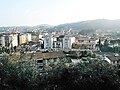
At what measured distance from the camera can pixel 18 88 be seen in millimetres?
7652

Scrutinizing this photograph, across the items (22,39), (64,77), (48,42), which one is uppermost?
(22,39)

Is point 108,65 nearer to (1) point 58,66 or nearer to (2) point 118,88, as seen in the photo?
(2) point 118,88

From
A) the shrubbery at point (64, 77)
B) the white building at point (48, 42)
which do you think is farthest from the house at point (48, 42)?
the shrubbery at point (64, 77)

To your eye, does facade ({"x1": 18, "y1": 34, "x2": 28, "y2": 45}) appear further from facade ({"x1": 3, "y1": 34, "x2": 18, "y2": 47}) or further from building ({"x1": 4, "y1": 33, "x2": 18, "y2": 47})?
building ({"x1": 4, "y1": 33, "x2": 18, "y2": 47})

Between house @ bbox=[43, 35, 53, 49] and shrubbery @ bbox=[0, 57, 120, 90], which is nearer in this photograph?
shrubbery @ bbox=[0, 57, 120, 90]

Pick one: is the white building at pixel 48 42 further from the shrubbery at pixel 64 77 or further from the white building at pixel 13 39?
the shrubbery at pixel 64 77

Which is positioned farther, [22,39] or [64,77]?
[22,39]

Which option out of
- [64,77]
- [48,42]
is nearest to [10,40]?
[48,42]

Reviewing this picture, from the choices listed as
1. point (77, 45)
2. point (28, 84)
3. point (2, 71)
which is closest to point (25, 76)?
point (28, 84)

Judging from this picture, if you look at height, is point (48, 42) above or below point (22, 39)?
below

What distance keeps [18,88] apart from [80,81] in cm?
176

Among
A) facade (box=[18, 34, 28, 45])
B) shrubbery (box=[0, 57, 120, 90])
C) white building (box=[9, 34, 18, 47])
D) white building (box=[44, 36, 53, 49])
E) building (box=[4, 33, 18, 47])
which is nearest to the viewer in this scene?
shrubbery (box=[0, 57, 120, 90])

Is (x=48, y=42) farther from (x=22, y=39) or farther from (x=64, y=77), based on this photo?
(x=64, y=77)

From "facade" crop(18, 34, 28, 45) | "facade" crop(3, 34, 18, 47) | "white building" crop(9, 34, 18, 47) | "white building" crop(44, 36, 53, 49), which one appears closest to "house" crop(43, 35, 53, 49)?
"white building" crop(44, 36, 53, 49)
